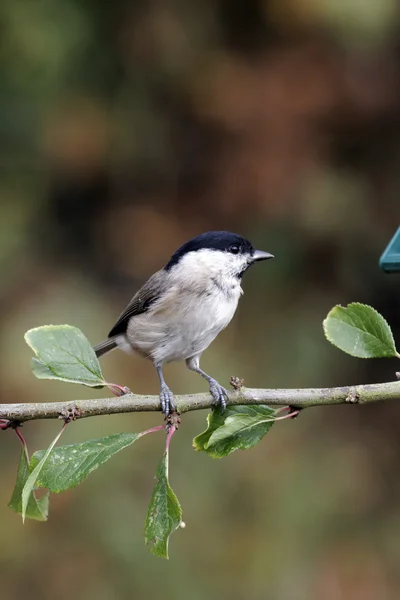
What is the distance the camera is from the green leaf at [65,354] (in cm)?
155

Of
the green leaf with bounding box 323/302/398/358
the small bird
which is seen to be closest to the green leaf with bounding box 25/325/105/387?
the green leaf with bounding box 323/302/398/358

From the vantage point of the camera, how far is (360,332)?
1617 mm

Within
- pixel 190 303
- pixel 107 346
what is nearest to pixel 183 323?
pixel 190 303

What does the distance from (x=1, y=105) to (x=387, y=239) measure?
7.94ft

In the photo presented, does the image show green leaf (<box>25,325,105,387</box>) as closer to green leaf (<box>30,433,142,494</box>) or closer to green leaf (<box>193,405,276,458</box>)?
green leaf (<box>30,433,142,494</box>)

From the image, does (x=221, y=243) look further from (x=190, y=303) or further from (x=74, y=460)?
(x=74, y=460)

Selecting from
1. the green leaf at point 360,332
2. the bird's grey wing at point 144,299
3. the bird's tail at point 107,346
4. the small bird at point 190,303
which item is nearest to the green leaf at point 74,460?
the green leaf at point 360,332

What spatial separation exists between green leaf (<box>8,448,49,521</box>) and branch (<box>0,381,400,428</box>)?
14cm

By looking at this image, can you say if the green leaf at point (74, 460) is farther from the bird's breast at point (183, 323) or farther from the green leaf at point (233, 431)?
the bird's breast at point (183, 323)

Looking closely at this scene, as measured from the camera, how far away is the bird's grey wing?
112 inches

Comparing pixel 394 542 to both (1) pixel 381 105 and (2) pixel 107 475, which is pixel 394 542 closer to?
(2) pixel 107 475

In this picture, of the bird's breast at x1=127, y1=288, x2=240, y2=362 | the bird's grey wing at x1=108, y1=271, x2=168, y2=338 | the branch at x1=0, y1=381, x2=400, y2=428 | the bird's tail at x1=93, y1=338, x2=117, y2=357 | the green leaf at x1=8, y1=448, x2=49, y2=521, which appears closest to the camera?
the branch at x1=0, y1=381, x2=400, y2=428

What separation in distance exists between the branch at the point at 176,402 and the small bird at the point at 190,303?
3.54 feet

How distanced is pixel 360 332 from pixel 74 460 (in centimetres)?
63
